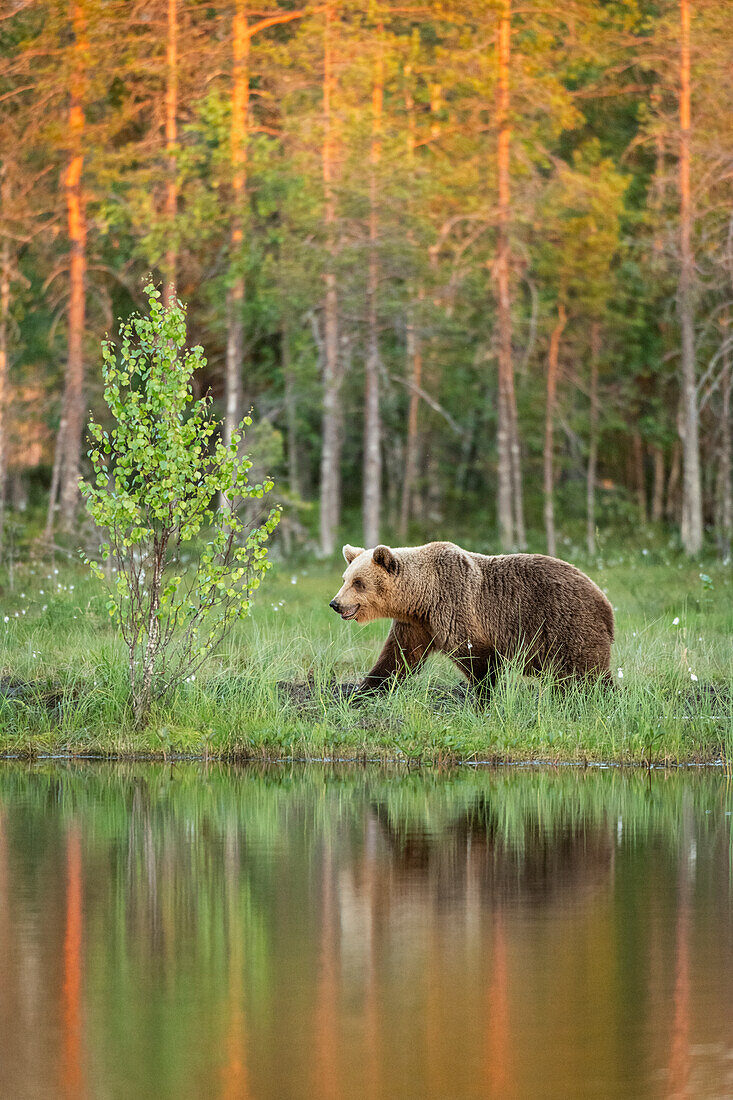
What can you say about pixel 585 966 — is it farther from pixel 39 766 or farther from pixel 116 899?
pixel 39 766

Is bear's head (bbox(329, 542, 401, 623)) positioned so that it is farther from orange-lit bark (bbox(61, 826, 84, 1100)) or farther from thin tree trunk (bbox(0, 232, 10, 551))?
thin tree trunk (bbox(0, 232, 10, 551))

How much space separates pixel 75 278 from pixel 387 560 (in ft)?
66.8

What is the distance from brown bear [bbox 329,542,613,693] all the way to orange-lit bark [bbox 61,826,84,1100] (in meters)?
4.70

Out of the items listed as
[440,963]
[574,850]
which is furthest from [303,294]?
[440,963]

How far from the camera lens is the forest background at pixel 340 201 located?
31453 mm

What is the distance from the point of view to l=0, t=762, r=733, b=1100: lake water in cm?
541

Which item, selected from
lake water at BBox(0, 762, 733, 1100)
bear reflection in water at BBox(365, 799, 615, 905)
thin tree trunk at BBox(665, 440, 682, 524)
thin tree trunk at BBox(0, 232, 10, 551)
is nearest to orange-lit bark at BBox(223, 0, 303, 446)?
thin tree trunk at BBox(0, 232, 10, 551)

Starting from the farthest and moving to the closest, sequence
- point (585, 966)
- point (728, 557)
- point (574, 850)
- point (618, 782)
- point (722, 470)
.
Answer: point (722, 470) < point (728, 557) < point (618, 782) < point (574, 850) < point (585, 966)

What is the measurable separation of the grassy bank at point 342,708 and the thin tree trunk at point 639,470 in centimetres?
3002

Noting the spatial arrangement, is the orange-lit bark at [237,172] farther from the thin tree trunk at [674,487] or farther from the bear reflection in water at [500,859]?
the bear reflection in water at [500,859]

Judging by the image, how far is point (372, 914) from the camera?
7.46m

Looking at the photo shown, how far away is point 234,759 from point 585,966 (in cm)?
605

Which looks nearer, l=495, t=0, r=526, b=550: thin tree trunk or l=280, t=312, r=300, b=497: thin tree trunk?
l=495, t=0, r=526, b=550: thin tree trunk

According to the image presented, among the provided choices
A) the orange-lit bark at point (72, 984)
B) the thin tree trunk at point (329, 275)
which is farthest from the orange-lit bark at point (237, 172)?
the orange-lit bark at point (72, 984)
